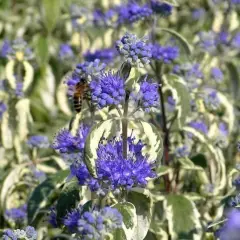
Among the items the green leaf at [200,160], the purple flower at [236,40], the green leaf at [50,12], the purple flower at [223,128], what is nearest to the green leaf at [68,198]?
the green leaf at [200,160]

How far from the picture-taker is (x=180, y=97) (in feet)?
9.14

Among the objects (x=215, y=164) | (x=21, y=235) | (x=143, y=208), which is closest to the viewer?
(x=21, y=235)

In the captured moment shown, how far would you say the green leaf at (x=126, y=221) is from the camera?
1883 millimetres

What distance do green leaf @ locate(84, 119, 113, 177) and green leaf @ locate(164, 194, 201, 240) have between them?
81cm

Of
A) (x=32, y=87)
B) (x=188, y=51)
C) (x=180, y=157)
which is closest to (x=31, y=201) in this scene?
(x=180, y=157)

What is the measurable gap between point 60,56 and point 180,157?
1551mm

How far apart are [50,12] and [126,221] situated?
2834 mm

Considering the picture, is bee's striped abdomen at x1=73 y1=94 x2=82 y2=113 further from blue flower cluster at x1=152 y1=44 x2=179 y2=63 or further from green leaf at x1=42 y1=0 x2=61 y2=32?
green leaf at x1=42 y1=0 x2=61 y2=32

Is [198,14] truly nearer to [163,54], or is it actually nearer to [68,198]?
[163,54]

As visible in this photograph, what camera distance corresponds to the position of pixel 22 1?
5590 millimetres

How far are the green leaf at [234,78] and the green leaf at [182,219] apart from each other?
5.23ft

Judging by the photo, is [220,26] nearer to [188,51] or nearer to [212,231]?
[188,51]

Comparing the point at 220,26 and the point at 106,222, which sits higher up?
the point at 220,26

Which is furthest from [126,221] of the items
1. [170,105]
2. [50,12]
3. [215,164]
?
[50,12]
